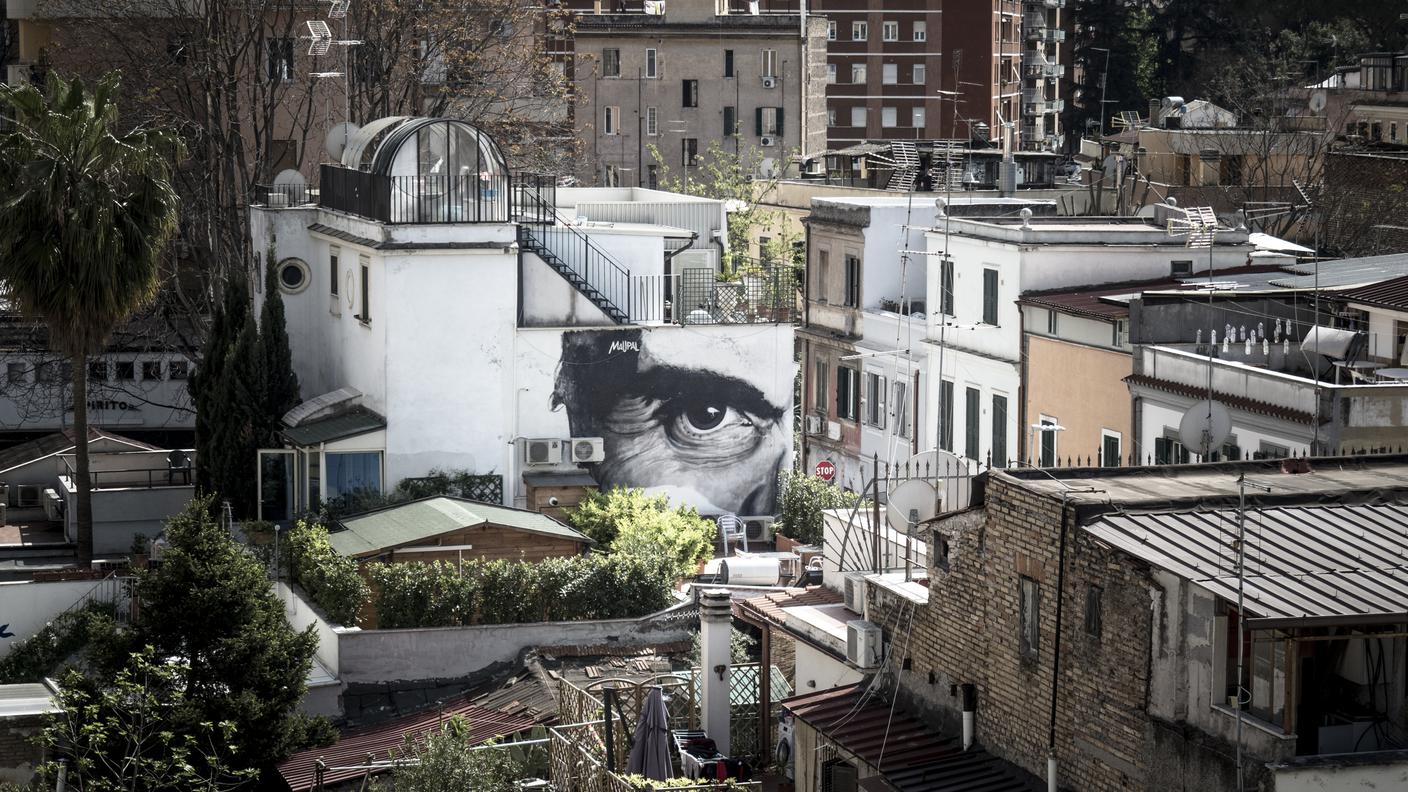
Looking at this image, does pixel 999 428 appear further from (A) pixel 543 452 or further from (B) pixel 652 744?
(B) pixel 652 744

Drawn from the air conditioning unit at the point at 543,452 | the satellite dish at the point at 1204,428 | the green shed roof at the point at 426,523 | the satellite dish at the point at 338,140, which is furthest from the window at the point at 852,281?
the satellite dish at the point at 1204,428

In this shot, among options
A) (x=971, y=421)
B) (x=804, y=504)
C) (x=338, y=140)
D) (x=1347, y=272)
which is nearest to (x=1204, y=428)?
(x=1347, y=272)

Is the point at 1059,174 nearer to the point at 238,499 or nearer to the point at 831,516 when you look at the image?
the point at 238,499

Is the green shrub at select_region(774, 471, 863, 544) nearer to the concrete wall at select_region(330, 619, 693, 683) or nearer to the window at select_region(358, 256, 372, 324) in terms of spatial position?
the concrete wall at select_region(330, 619, 693, 683)

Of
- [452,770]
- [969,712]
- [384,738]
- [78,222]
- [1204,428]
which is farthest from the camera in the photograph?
[78,222]

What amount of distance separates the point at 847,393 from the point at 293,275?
39.9 ft

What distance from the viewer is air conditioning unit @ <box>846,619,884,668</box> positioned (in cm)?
2123

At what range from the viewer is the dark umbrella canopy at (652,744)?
866 inches

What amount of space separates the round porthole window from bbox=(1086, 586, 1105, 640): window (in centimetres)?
2512

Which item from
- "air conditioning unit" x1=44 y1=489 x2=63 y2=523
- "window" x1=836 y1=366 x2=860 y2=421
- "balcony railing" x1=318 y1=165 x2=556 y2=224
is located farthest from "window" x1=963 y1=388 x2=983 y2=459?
"air conditioning unit" x1=44 y1=489 x2=63 y2=523

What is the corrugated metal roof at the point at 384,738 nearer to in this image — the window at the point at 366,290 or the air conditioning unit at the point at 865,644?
the air conditioning unit at the point at 865,644

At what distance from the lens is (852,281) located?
153 feet

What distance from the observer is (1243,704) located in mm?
16531

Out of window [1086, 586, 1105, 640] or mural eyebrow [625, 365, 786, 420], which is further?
mural eyebrow [625, 365, 786, 420]
